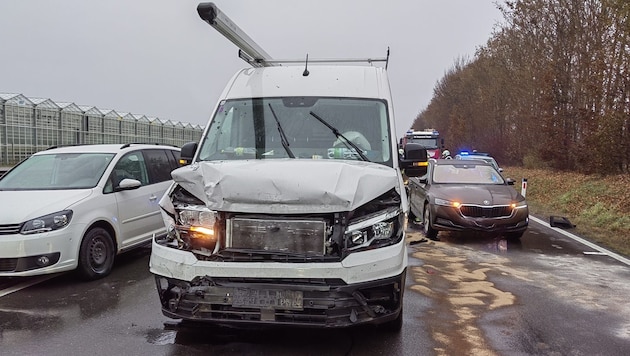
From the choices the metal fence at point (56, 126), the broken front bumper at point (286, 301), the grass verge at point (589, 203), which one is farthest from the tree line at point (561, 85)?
the metal fence at point (56, 126)

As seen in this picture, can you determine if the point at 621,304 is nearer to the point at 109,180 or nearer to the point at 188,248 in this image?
the point at 188,248

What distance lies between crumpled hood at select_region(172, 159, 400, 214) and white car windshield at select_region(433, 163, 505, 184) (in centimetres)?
659

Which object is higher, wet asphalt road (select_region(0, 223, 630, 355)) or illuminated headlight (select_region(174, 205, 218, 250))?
illuminated headlight (select_region(174, 205, 218, 250))

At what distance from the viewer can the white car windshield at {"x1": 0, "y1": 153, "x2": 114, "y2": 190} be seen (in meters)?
6.40

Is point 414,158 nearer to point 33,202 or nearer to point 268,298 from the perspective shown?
point 268,298

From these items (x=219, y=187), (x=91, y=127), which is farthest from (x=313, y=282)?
(x=91, y=127)

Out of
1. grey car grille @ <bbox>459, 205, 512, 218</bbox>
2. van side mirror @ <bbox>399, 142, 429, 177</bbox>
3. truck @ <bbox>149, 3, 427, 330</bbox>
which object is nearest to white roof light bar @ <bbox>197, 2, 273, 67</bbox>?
truck @ <bbox>149, 3, 427, 330</bbox>

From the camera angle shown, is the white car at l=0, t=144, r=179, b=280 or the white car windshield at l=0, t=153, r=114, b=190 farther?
the white car windshield at l=0, t=153, r=114, b=190

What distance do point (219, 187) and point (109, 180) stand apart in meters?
3.61

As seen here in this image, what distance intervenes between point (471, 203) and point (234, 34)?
551 cm

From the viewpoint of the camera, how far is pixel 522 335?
432 centimetres

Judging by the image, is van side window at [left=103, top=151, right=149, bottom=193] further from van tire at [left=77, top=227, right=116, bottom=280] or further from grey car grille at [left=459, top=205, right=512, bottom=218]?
grey car grille at [left=459, top=205, right=512, bottom=218]

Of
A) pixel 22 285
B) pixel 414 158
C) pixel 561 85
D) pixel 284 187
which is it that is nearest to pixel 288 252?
pixel 284 187

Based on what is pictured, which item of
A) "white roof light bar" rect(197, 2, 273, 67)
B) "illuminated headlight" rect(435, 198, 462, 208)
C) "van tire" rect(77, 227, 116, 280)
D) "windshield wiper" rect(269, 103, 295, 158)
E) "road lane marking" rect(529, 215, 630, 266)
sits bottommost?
"road lane marking" rect(529, 215, 630, 266)
